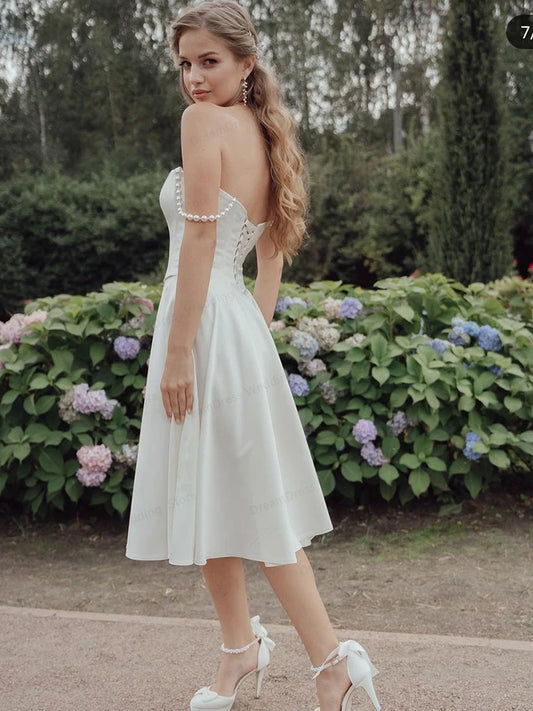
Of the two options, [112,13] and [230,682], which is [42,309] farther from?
[112,13]

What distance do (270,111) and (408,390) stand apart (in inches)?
75.1

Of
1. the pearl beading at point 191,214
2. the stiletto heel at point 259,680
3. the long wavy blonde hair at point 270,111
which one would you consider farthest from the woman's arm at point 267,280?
the stiletto heel at point 259,680

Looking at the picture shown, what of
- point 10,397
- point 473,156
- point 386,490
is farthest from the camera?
point 473,156

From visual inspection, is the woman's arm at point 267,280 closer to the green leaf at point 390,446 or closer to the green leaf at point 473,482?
the green leaf at point 390,446

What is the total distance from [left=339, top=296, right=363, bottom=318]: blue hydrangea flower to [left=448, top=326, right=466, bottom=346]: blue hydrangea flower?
0.46m

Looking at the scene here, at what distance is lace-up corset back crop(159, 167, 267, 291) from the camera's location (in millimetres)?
2197

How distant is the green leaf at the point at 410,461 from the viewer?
12.8 feet

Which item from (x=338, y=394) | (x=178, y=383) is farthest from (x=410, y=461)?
(x=178, y=383)

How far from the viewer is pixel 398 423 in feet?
13.1

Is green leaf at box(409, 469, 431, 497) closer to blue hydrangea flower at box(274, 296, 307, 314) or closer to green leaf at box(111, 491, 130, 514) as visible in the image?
blue hydrangea flower at box(274, 296, 307, 314)

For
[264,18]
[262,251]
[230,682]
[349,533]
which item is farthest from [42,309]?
[264,18]

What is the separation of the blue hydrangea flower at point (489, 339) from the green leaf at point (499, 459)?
528 mm

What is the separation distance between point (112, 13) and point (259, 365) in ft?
76.8

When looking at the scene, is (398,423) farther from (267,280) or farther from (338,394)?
(267,280)
